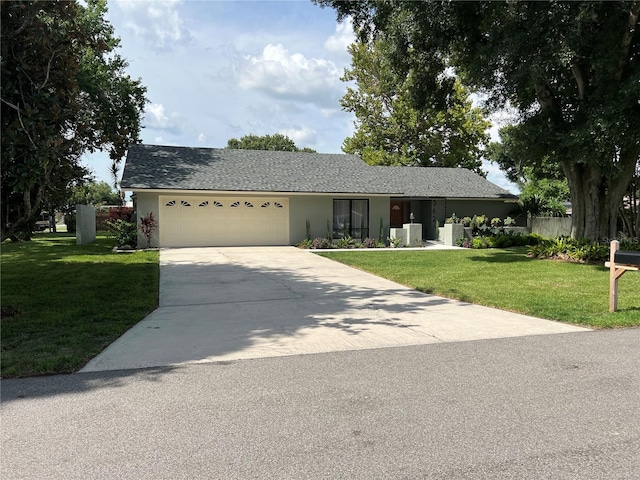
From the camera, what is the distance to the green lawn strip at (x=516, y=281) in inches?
300

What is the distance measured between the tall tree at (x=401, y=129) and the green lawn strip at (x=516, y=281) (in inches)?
861

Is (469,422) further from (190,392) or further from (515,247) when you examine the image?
(515,247)

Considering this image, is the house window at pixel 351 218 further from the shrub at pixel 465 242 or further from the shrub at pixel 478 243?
the shrub at pixel 478 243

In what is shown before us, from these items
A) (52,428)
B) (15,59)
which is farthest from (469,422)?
(15,59)

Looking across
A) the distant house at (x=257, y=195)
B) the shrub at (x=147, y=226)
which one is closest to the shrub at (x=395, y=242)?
the distant house at (x=257, y=195)

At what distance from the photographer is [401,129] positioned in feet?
124

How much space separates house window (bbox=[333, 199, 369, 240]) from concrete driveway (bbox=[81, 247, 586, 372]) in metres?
9.66

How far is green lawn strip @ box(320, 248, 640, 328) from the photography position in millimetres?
7617

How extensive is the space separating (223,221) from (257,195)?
74.6 inches

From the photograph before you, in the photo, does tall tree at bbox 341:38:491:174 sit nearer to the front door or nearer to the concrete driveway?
the front door

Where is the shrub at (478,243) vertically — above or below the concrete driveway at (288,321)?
above

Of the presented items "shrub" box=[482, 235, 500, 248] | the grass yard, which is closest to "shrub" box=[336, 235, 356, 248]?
"shrub" box=[482, 235, 500, 248]

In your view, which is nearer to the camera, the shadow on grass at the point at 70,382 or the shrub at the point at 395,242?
the shadow on grass at the point at 70,382

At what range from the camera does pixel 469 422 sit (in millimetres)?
3498
